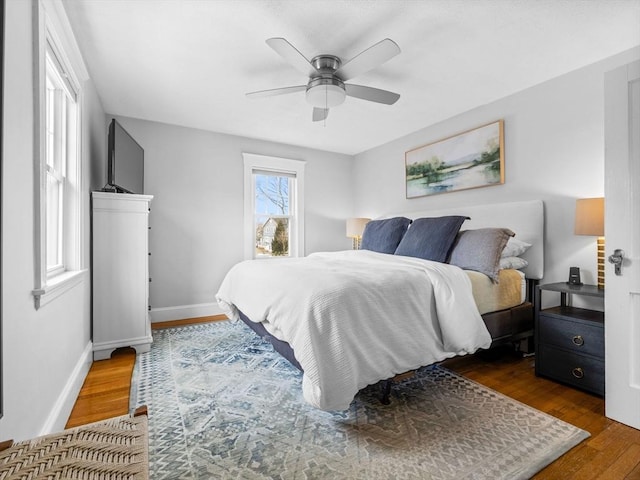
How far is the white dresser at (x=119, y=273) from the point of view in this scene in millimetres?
2717

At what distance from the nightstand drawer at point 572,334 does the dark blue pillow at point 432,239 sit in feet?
2.80

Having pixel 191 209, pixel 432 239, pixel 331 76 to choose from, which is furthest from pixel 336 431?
pixel 191 209

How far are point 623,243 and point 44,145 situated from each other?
3005mm

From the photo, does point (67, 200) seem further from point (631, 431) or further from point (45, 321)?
point (631, 431)

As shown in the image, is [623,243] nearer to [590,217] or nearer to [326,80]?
[590,217]

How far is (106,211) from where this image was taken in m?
2.75

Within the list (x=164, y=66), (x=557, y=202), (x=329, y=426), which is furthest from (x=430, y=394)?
(x=164, y=66)

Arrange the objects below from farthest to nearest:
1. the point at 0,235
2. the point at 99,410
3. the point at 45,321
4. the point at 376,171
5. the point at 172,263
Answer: the point at 376,171, the point at 172,263, the point at 99,410, the point at 45,321, the point at 0,235

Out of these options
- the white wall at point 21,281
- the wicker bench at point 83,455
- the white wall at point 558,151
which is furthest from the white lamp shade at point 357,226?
the wicker bench at point 83,455

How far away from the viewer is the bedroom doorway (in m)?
1.71

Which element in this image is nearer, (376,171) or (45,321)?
(45,321)

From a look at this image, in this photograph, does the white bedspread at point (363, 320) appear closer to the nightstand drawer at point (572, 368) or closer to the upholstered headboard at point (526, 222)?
the nightstand drawer at point (572, 368)

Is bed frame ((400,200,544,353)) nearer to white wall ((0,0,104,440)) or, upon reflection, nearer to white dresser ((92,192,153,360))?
white wall ((0,0,104,440))

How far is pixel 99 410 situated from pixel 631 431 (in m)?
3.00
